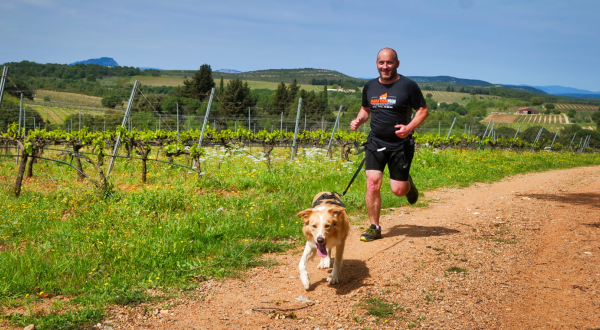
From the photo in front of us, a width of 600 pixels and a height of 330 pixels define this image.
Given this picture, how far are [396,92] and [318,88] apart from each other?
287ft

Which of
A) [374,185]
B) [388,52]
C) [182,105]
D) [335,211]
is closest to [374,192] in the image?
[374,185]

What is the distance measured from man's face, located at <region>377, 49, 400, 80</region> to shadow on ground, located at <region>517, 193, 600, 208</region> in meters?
5.09

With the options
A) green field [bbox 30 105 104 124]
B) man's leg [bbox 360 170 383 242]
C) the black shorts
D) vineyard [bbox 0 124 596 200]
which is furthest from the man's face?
green field [bbox 30 105 104 124]

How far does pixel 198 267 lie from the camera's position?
166 inches

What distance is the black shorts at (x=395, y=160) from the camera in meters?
4.92

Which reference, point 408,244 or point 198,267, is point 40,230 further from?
point 408,244

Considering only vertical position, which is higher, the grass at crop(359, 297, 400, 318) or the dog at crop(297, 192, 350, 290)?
the dog at crop(297, 192, 350, 290)

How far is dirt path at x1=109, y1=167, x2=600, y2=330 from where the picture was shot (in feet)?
10.1

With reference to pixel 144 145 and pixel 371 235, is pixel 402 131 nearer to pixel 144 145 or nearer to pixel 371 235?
pixel 371 235

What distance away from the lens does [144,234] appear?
497cm

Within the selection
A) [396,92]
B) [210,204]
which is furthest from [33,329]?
[396,92]

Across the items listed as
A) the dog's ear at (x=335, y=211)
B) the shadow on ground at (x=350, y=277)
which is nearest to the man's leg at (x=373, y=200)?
the shadow on ground at (x=350, y=277)

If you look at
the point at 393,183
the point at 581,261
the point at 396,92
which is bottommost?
the point at 581,261

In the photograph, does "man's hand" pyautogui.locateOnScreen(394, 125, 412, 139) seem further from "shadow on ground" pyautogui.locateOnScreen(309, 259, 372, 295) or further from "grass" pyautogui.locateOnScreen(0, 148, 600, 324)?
"grass" pyautogui.locateOnScreen(0, 148, 600, 324)
